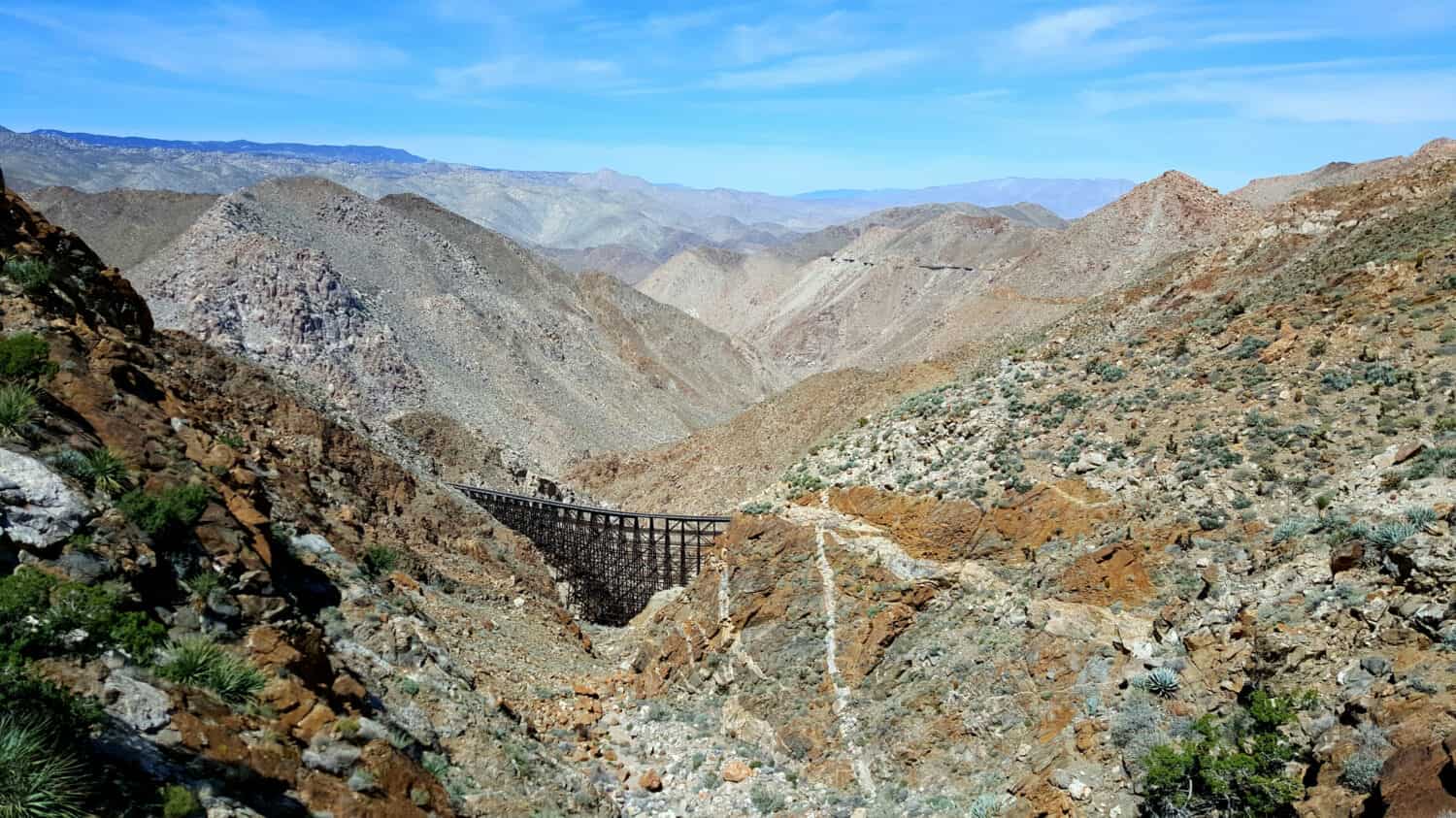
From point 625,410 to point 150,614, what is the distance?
53.3 metres

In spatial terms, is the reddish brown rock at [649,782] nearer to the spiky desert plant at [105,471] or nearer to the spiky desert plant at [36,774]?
the spiky desert plant at [105,471]

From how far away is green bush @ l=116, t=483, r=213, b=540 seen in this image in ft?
30.8

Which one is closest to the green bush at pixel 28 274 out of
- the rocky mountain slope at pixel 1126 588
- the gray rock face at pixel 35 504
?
the gray rock face at pixel 35 504

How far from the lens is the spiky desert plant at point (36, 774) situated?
577cm

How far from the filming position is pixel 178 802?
22.1ft

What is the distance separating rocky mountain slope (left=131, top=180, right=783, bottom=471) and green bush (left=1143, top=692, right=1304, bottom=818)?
35159mm

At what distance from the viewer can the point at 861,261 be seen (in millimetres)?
107375

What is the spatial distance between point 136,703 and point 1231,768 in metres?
10.2

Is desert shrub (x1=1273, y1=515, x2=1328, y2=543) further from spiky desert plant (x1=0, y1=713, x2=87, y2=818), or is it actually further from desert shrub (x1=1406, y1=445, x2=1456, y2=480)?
spiky desert plant (x1=0, y1=713, x2=87, y2=818)

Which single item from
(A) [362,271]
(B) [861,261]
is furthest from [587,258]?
(A) [362,271]

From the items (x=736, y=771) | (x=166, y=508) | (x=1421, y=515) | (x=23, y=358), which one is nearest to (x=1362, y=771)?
(x=1421, y=515)

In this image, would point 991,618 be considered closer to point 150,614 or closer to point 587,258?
point 150,614

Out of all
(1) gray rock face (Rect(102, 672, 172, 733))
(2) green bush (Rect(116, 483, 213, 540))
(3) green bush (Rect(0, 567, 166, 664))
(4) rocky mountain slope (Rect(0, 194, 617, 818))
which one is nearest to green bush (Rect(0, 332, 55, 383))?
(4) rocky mountain slope (Rect(0, 194, 617, 818))

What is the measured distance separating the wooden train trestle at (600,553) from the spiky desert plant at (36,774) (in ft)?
78.2
